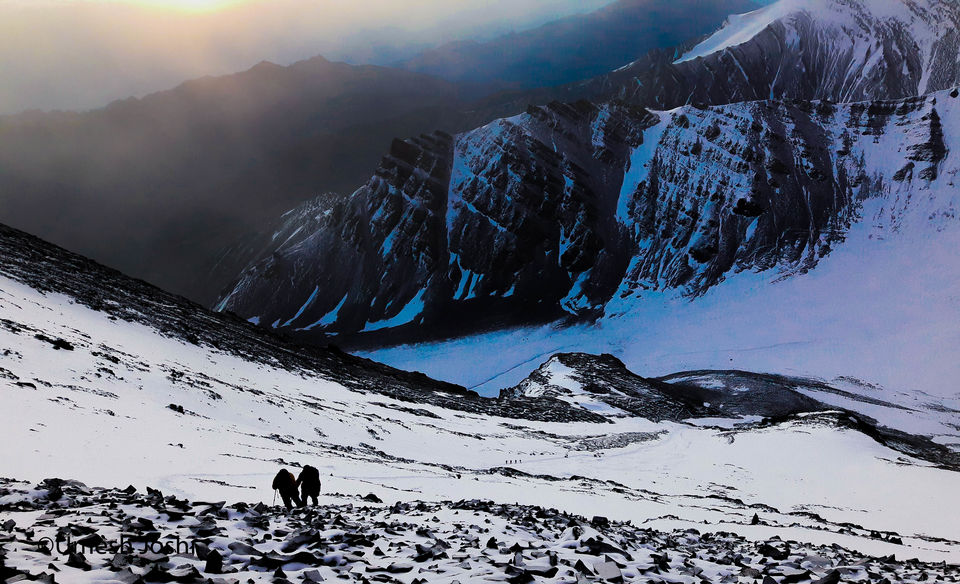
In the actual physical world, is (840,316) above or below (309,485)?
above

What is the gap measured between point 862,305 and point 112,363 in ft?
499

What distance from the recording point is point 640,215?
610ft

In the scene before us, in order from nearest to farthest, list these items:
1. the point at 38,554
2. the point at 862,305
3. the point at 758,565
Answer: the point at 38,554 → the point at 758,565 → the point at 862,305

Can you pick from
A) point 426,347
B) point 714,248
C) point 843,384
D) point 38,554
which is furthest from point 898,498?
point 714,248

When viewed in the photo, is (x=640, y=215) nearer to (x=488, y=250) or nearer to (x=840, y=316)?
(x=488, y=250)

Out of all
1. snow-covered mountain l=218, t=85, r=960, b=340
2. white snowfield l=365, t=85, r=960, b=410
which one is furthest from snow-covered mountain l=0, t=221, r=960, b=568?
snow-covered mountain l=218, t=85, r=960, b=340

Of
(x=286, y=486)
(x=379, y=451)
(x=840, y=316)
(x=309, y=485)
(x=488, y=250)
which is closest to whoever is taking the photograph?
(x=286, y=486)

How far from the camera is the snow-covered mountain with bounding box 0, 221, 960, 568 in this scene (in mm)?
9992

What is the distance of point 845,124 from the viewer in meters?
193

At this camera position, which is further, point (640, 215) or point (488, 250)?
point (488, 250)

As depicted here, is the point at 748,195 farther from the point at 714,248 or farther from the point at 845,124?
the point at 845,124

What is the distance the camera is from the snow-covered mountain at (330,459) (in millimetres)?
9992

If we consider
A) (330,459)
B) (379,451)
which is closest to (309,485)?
(330,459)

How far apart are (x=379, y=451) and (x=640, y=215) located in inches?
6419
